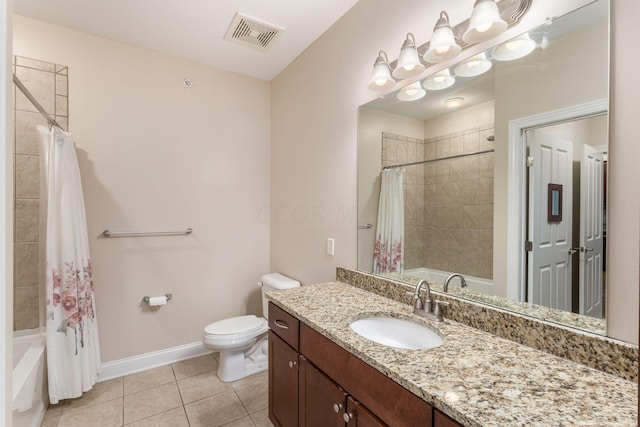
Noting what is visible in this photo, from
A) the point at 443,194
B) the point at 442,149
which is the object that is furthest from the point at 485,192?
the point at 442,149

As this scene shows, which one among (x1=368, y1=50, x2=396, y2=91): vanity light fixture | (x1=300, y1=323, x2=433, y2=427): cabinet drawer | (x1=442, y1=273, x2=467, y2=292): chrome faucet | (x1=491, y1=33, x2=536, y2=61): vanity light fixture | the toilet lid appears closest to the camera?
(x1=300, y1=323, x2=433, y2=427): cabinet drawer

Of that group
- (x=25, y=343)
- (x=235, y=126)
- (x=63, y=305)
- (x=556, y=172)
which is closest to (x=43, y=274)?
(x=63, y=305)

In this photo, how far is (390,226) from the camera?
1.77 meters

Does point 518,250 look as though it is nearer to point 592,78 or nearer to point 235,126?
point 592,78

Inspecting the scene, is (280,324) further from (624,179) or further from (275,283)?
(624,179)

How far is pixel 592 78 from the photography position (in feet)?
3.12

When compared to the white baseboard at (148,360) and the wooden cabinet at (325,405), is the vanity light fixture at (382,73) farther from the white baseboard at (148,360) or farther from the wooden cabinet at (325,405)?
the white baseboard at (148,360)

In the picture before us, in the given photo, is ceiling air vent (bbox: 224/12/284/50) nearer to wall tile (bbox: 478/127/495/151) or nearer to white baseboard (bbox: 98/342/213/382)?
wall tile (bbox: 478/127/495/151)

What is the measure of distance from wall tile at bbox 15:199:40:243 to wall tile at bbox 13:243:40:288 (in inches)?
2.0

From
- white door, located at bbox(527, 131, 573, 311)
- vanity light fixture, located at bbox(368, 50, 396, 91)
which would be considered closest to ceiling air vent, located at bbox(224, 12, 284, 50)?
vanity light fixture, located at bbox(368, 50, 396, 91)

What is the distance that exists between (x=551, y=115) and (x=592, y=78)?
14 centimetres

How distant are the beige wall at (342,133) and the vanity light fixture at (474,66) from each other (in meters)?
0.05

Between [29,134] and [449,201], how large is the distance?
2575 mm

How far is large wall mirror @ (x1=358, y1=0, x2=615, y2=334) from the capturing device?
97cm
